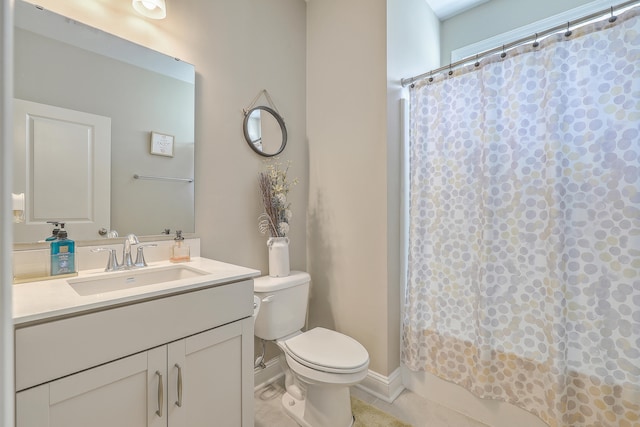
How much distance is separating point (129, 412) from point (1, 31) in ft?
3.44

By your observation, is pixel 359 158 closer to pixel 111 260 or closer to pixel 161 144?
pixel 161 144

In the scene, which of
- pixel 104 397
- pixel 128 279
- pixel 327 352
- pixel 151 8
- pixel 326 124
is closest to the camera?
pixel 104 397

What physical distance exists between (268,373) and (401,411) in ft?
2.79

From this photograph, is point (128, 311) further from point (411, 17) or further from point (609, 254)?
point (411, 17)

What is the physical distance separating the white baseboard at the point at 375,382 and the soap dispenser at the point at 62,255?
1.19 m

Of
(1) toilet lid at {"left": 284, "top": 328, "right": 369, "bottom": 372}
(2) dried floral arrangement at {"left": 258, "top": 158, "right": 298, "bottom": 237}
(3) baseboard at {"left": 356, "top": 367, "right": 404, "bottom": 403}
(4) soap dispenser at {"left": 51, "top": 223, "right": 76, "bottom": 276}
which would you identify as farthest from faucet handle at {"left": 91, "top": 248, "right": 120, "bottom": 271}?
(3) baseboard at {"left": 356, "top": 367, "right": 404, "bottom": 403}

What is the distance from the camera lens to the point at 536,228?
139cm

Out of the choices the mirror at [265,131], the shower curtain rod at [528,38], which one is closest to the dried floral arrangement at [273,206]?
the mirror at [265,131]

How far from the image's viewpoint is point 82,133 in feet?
4.03

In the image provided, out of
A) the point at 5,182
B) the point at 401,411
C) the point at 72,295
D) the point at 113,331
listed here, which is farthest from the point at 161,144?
the point at 401,411

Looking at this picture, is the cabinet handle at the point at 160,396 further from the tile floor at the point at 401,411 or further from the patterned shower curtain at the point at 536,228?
the patterned shower curtain at the point at 536,228

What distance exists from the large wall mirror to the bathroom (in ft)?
0.33

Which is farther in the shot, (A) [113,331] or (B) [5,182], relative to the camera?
(A) [113,331]

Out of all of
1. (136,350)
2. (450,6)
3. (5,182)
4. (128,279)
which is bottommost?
(136,350)
